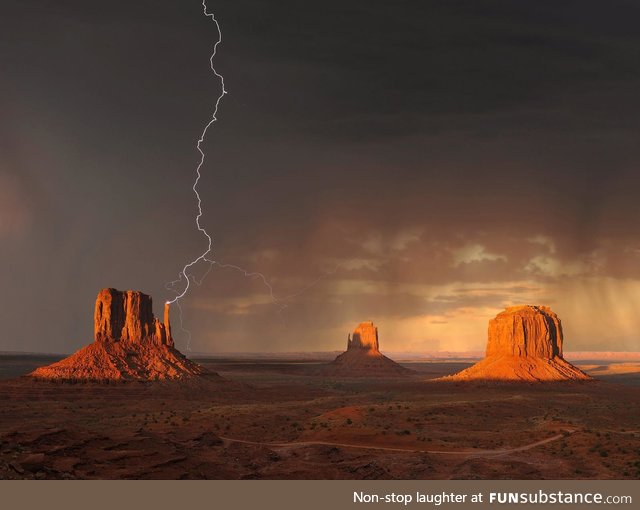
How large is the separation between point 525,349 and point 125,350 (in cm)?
8193

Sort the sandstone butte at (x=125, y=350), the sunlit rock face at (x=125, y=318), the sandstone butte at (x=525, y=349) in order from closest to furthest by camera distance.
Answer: the sandstone butte at (x=125, y=350)
the sunlit rock face at (x=125, y=318)
the sandstone butte at (x=525, y=349)

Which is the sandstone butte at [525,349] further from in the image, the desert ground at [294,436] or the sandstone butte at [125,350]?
the sandstone butte at [125,350]

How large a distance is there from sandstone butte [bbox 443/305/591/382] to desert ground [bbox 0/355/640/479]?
24527 mm

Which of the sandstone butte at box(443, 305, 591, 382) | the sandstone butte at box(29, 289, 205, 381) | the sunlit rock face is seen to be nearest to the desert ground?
the sandstone butte at box(29, 289, 205, 381)

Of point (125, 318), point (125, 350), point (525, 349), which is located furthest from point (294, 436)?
point (525, 349)

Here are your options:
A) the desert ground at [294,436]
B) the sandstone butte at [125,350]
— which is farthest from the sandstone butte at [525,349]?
the sandstone butte at [125,350]

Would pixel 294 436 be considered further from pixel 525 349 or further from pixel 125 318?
pixel 525 349

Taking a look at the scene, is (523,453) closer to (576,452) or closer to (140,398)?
(576,452)

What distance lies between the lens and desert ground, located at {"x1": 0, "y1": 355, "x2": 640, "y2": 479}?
147ft

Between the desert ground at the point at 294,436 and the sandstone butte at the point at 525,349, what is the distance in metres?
24.5

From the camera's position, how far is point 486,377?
14875cm

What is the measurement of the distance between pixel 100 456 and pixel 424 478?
67.4 feet

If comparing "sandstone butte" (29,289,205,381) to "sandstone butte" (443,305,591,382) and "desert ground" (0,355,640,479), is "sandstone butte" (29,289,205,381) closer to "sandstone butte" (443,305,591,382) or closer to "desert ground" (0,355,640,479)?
"desert ground" (0,355,640,479)

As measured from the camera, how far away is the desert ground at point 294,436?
44.7 metres
